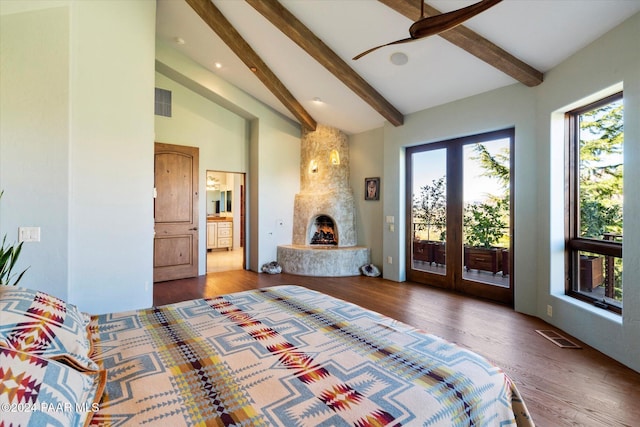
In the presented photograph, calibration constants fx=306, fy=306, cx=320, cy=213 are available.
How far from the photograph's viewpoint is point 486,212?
429 cm

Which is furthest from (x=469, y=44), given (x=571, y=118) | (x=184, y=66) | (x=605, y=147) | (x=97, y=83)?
(x=184, y=66)

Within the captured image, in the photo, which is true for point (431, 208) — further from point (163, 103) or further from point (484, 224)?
point (163, 103)

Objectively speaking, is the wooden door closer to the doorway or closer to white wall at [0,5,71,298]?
the doorway

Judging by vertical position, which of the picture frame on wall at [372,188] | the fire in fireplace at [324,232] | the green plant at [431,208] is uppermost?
the picture frame on wall at [372,188]

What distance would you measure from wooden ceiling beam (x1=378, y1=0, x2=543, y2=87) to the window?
63 centimetres

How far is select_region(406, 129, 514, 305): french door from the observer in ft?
13.5

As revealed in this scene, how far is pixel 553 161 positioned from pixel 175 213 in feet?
18.0

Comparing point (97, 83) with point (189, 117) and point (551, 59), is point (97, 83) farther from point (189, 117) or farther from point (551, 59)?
point (551, 59)

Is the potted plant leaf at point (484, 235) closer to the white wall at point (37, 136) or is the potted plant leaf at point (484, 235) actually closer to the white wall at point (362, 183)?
the white wall at point (362, 183)

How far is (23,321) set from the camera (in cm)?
110

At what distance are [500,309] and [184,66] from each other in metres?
5.92

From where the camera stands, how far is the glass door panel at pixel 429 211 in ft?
15.8

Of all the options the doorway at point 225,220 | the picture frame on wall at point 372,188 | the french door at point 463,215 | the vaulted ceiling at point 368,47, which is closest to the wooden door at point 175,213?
the doorway at point 225,220

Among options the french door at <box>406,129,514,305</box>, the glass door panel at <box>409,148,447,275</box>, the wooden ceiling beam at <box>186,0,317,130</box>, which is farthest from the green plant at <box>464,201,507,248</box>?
the wooden ceiling beam at <box>186,0,317,130</box>
